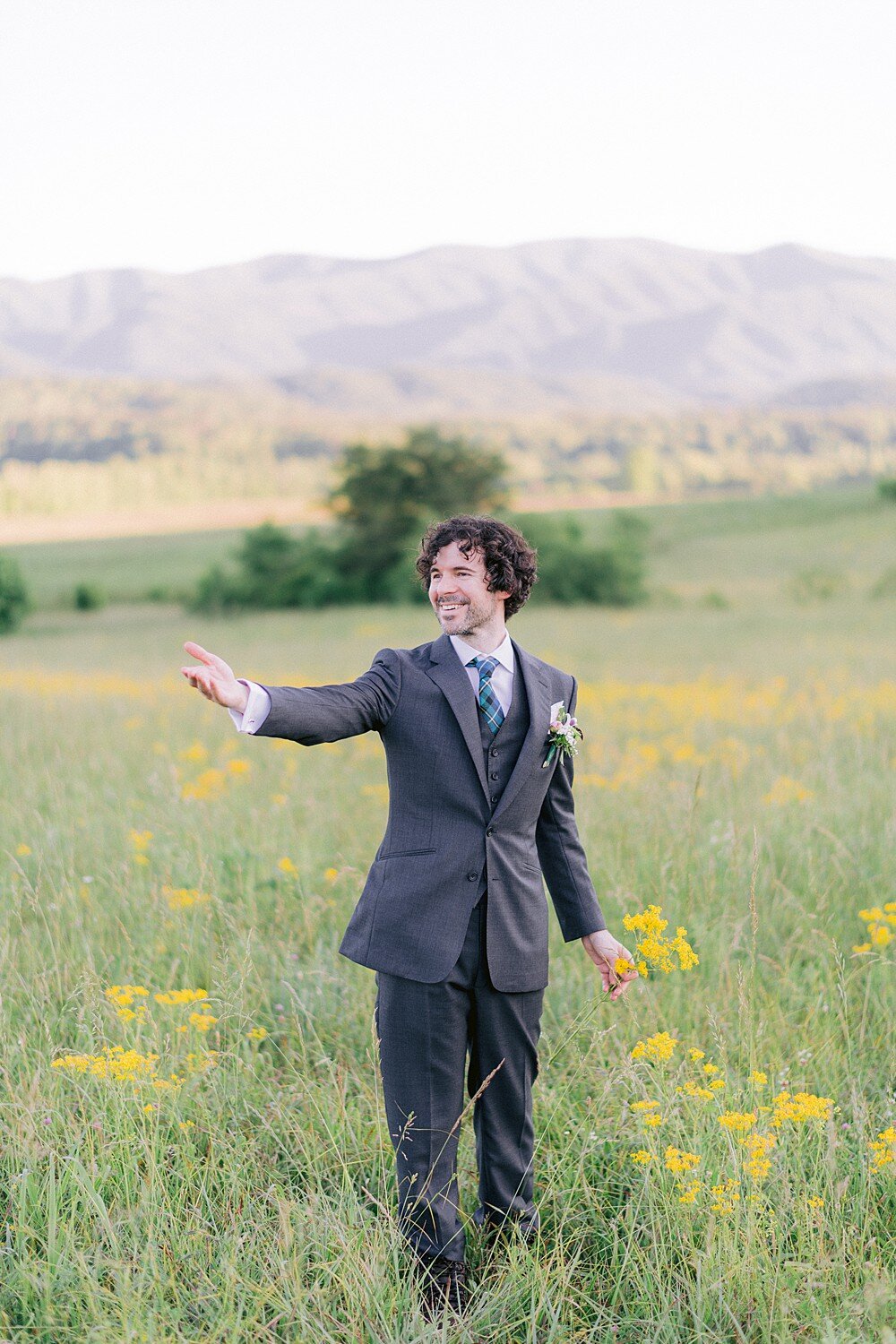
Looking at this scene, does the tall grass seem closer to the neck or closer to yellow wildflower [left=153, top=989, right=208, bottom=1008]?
yellow wildflower [left=153, top=989, right=208, bottom=1008]

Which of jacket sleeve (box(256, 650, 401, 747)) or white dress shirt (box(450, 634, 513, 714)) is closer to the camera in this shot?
jacket sleeve (box(256, 650, 401, 747))

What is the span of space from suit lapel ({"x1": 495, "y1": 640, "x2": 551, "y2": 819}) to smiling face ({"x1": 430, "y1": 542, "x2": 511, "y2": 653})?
134 mm

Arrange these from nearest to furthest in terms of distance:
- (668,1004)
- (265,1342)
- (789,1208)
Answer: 1. (265,1342)
2. (789,1208)
3. (668,1004)

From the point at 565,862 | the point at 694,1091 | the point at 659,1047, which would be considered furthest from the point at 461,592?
the point at 694,1091

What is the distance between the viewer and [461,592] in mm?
2770

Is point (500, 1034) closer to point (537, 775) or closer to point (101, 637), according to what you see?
point (537, 775)

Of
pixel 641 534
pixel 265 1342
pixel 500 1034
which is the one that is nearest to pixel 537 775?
pixel 500 1034

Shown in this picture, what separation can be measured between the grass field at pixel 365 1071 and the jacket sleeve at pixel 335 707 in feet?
3.51

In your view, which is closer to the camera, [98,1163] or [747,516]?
[98,1163]

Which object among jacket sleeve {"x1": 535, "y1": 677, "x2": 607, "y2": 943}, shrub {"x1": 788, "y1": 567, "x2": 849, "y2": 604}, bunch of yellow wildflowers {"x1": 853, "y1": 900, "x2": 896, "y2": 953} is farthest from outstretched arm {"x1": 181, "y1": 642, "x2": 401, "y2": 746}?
shrub {"x1": 788, "y1": 567, "x2": 849, "y2": 604}

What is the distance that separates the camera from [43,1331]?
2.37 meters

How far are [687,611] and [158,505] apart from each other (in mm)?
46911

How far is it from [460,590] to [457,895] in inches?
31.6

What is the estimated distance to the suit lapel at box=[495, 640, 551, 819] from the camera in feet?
8.96
